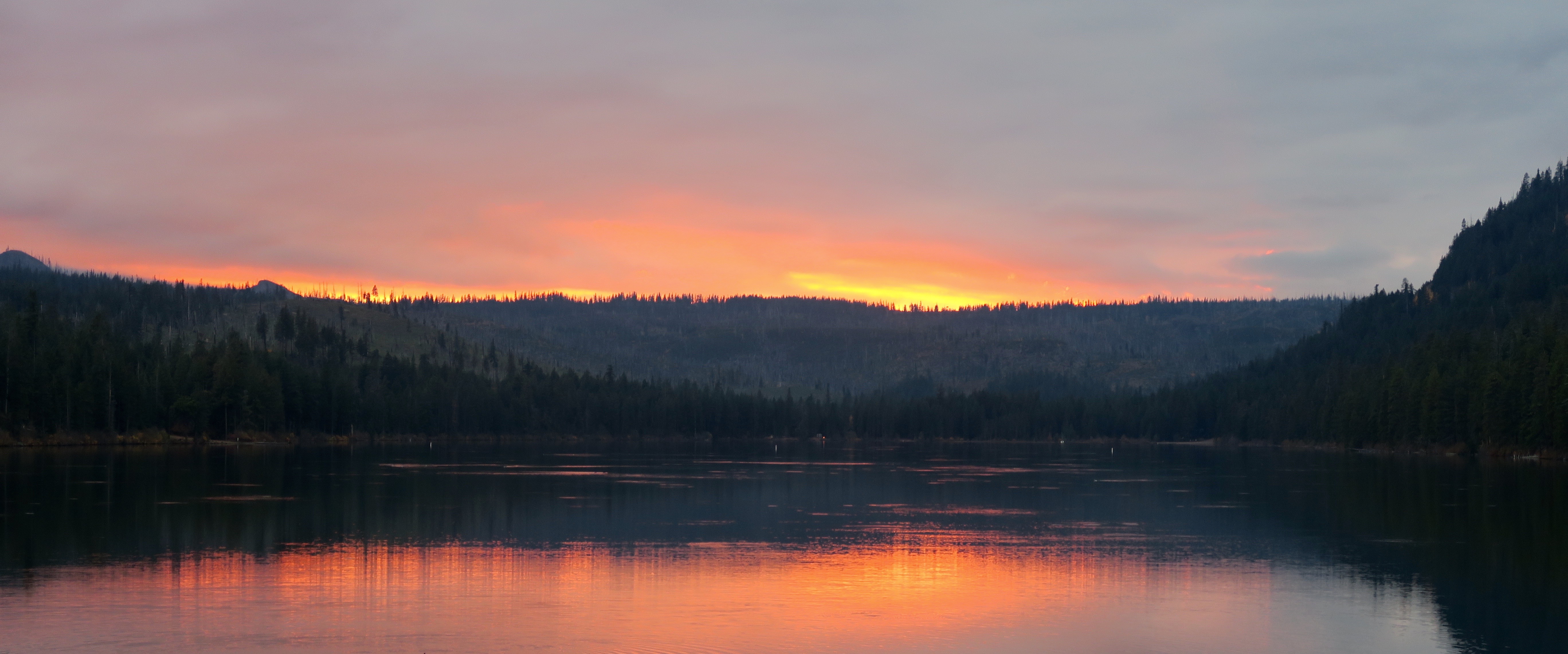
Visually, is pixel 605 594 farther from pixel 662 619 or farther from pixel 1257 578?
pixel 1257 578

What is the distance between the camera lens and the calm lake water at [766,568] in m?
27.0

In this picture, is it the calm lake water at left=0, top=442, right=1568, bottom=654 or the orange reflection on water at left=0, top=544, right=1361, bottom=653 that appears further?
the calm lake water at left=0, top=442, right=1568, bottom=654

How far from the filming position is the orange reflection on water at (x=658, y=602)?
26312 millimetres

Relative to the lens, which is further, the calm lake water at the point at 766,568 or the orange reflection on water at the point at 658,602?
the calm lake water at the point at 766,568

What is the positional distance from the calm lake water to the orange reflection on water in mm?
134

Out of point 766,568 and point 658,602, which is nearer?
point 658,602

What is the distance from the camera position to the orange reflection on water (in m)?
26.3

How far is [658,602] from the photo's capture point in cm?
3139

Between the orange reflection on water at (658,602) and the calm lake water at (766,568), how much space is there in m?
0.13

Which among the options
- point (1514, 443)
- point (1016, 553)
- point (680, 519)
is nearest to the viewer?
point (1016, 553)

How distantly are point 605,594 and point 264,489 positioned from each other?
4401 centimetres

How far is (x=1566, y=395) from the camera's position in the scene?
367 ft

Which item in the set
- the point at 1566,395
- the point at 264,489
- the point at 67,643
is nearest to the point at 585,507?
the point at 264,489

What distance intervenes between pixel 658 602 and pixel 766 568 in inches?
286
